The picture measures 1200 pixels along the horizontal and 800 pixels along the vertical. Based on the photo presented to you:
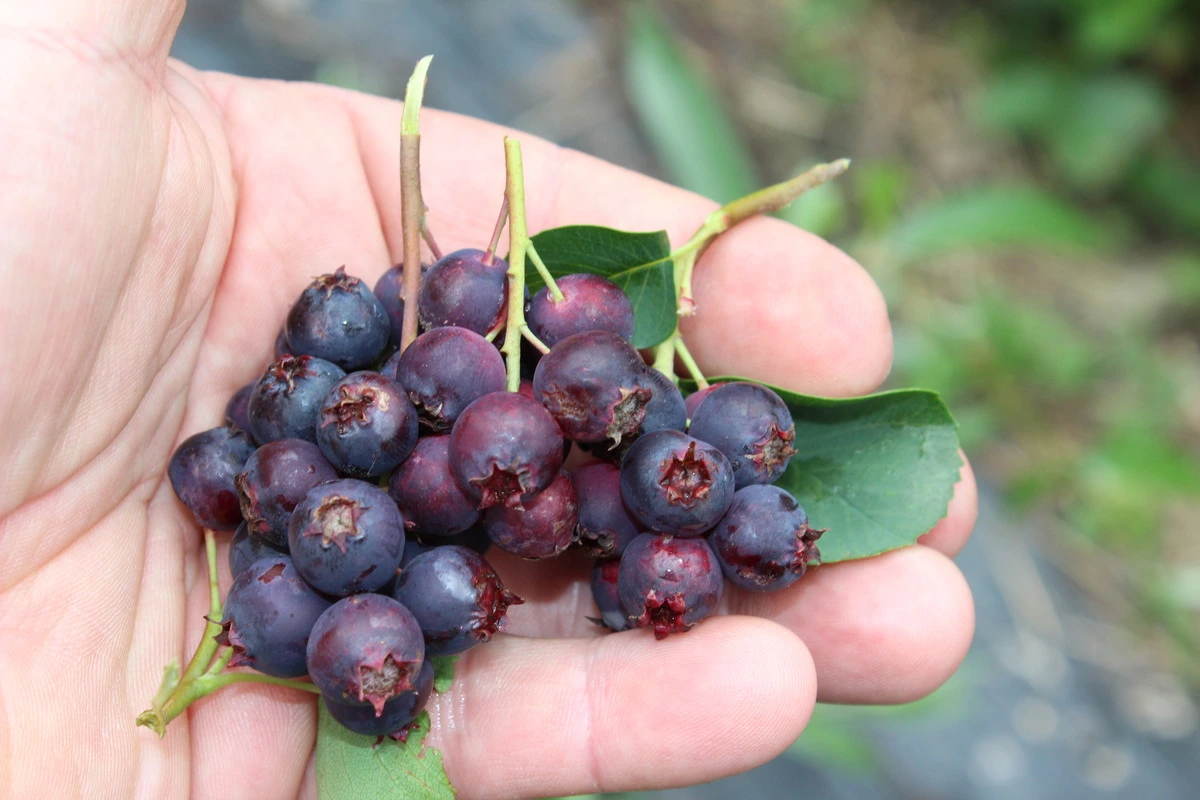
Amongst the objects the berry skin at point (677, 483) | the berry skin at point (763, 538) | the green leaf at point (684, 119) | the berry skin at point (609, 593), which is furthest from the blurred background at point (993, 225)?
the berry skin at point (677, 483)

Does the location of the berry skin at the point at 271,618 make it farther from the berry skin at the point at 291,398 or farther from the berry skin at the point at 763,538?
the berry skin at the point at 763,538

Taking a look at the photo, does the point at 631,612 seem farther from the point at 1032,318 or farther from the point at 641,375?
the point at 1032,318

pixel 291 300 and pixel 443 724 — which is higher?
pixel 291 300

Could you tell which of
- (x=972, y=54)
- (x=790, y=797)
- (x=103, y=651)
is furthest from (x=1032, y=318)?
(x=103, y=651)

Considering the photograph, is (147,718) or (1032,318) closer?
(147,718)

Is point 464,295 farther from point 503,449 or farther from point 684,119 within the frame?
point 684,119

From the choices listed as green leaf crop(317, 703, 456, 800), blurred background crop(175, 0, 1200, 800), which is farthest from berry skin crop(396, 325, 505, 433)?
blurred background crop(175, 0, 1200, 800)

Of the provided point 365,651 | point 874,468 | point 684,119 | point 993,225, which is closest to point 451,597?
point 365,651

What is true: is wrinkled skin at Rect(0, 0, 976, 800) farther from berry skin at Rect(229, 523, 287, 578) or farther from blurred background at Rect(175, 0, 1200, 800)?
blurred background at Rect(175, 0, 1200, 800)
